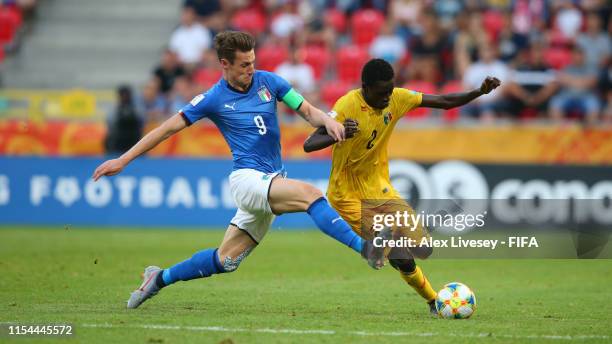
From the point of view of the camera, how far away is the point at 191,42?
22.1 metres

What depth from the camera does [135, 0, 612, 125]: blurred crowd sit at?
19.4 metres

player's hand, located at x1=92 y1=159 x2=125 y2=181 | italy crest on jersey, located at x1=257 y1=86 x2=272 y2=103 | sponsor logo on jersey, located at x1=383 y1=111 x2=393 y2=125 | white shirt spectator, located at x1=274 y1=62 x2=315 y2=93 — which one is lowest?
player's hand, located at x1=92 y1=159 x2=125 y2=181

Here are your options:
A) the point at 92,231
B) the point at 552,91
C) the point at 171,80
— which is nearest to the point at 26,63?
the point at 171,80

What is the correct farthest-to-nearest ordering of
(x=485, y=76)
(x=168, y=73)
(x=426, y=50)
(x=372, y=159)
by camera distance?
(x=168, y=73)
(x=426, y=50)
(x=485, y=76)
(x=372, y=159)

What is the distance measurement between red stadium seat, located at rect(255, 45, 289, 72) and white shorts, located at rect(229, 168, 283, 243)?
11.7 m

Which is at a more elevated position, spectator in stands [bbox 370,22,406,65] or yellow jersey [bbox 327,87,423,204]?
spectator in stands [bbox 370,22,406,65]

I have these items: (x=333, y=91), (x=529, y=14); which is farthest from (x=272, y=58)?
(x=529, y=14)

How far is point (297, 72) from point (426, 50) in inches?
101

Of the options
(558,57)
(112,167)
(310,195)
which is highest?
(558,57)

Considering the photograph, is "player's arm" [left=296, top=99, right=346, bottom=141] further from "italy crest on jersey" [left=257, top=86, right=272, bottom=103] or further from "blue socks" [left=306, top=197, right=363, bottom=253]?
"blue socks" [left=306, top=197, right=363, bottom=253]

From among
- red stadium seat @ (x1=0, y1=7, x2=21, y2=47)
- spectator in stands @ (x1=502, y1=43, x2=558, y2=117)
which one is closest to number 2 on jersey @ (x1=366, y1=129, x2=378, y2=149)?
spectator in stands @ (x1=502, y1=43, x2=558, y2=117)

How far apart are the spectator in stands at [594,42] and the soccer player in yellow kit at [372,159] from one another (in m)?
11.4

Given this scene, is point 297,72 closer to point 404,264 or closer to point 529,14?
point 529,14

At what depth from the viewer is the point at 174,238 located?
17.2 metres
